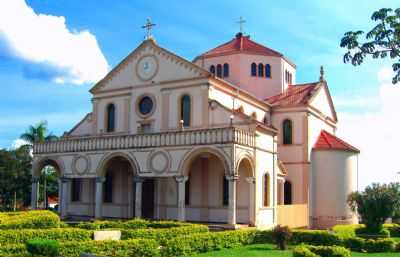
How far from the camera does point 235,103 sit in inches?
1496

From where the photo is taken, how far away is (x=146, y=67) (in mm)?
38188

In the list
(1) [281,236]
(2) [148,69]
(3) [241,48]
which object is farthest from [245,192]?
(3) [241,48]

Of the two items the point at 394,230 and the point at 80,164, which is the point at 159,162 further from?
the point at 394,230

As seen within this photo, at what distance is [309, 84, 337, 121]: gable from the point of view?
43144mm

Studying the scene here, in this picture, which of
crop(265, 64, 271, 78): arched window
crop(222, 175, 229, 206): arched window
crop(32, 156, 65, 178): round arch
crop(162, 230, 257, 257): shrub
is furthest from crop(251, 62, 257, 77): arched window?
crop(162, 230, 257, 257): shrub

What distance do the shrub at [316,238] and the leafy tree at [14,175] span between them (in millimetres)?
37249

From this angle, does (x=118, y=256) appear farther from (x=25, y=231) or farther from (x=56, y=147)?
(x=56, y=147)

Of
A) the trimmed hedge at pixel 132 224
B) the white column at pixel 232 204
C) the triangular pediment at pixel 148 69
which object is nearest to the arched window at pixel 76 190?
the triangular pediment at pixel 148 69

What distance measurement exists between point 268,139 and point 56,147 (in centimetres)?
1605

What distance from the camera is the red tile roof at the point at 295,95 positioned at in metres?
41.1

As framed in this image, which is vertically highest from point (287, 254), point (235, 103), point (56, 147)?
point (235, 103)

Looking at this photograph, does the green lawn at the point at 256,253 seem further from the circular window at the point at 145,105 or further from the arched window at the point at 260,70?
the arched window at the point at 260,70

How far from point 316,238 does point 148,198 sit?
1515 cm

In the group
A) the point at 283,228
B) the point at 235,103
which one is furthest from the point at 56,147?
the point at 283,228
